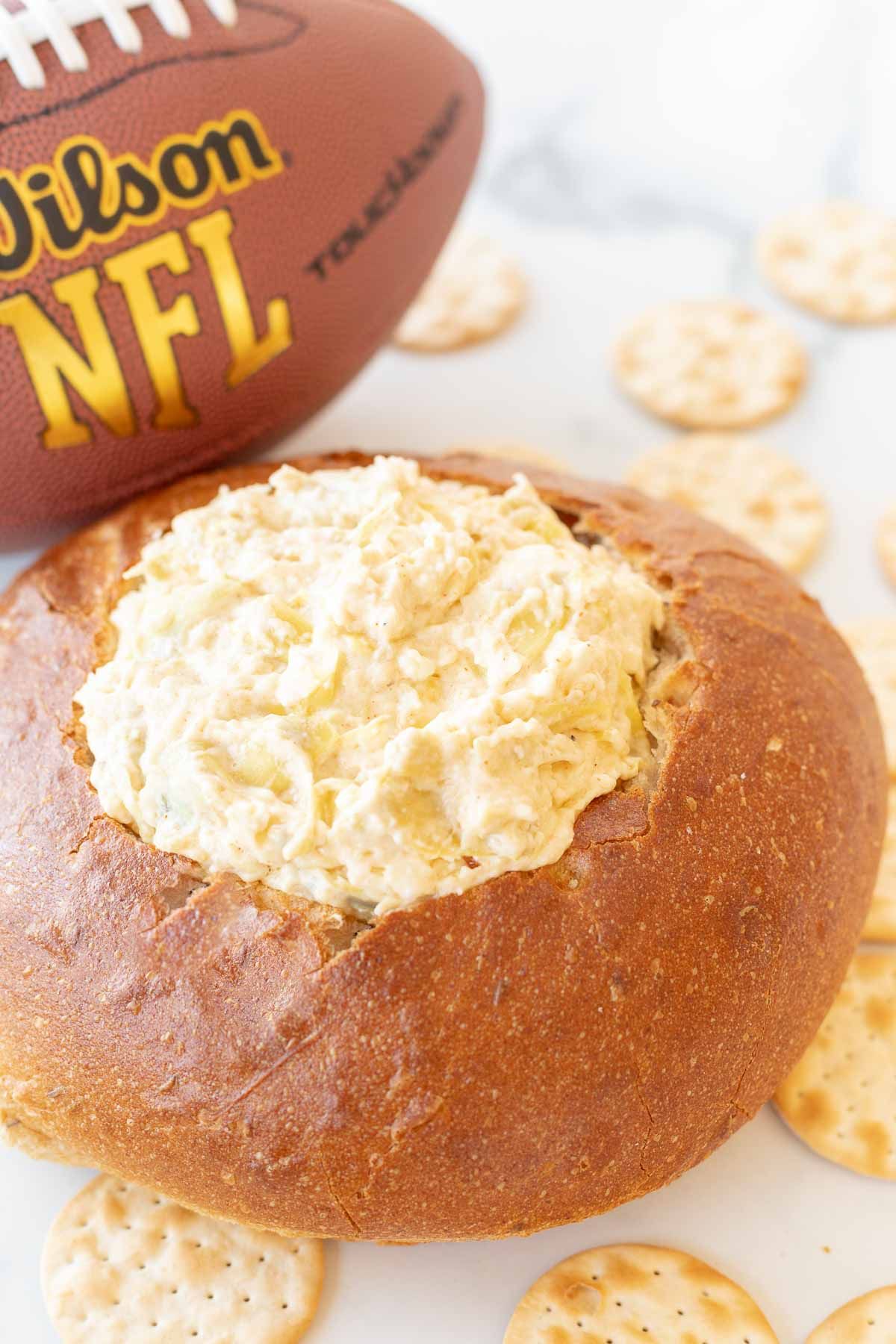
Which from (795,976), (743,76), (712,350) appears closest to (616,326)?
(712,350)

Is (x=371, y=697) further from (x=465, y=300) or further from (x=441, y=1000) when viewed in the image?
(x=465, y=300)

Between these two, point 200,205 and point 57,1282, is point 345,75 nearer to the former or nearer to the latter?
point 200,205

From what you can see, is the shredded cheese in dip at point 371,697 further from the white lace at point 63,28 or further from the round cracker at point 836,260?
the round cracker at point 836,260

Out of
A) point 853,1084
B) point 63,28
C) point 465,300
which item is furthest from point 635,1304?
point 465,300

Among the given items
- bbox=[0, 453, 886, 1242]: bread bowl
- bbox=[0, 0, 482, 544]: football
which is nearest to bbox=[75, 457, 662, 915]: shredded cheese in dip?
bbox=[0, 453, 886, 1242]: bread bowl

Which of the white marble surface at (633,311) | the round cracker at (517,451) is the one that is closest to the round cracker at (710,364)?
A: the white marble surface at (633,311)

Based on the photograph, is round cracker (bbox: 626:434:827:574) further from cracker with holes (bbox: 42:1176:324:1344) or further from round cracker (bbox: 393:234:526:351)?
cracker with holes (bbox: 42:1176:324:1344)

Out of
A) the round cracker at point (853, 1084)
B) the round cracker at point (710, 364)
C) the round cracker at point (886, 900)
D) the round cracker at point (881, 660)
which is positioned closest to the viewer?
the round cracker at point (853, 1084)
